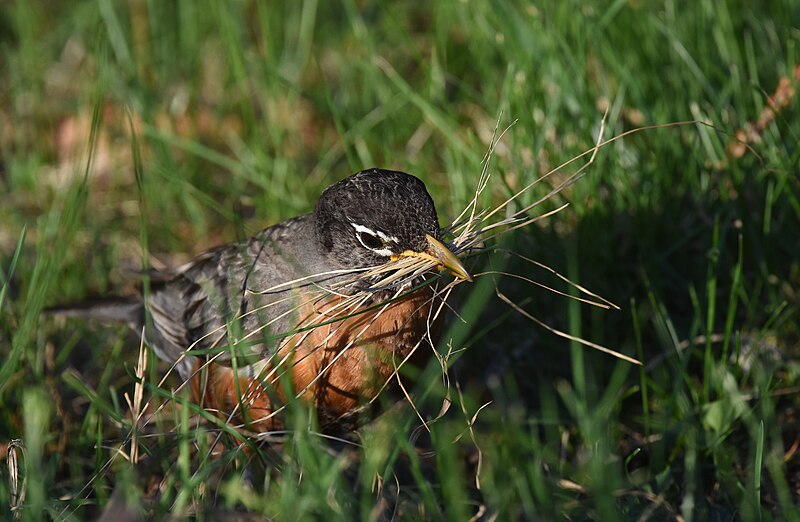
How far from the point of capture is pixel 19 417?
3887 mm

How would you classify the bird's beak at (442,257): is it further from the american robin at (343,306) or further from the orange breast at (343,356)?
the orange breast at (343,356)

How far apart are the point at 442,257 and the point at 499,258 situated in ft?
2.50

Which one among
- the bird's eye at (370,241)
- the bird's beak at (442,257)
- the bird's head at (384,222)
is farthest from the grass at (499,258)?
the bird's eye at (370,241)

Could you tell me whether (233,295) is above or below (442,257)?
above

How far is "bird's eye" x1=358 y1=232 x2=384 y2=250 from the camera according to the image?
11.4 ft

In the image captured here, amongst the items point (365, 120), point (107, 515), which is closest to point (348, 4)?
point (365, 120)

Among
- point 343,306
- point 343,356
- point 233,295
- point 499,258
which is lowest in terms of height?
point 499,258

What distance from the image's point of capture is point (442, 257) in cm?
328

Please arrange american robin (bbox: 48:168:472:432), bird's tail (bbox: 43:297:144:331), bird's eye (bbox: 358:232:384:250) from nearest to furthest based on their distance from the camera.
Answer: american robin (bbox: 48:168:472:432), bird's eye (bbox: 358:232:384:250), bird's tail (bbox: 43:297:144:331)

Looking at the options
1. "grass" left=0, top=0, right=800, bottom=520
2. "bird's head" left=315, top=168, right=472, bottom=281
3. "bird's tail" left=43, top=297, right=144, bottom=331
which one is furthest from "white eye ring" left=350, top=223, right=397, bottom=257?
"bird's tail" left=43, top=297, right=144, bottom=331

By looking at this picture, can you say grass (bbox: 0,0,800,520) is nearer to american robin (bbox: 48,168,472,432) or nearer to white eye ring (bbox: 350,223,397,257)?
american robin (bbox: 48,168,472,432)

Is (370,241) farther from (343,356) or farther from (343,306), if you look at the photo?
(343,356)

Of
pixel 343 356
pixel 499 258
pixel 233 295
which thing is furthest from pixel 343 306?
pixel 499 258

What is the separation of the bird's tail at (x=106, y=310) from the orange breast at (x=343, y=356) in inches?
41.2
